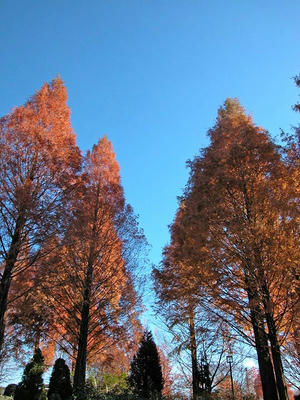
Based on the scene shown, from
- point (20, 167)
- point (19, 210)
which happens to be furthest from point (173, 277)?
point (20, 167)

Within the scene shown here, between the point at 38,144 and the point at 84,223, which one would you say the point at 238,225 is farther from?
the point at 38,144

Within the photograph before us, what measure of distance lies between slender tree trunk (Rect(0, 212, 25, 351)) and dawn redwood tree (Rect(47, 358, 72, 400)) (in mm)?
2711

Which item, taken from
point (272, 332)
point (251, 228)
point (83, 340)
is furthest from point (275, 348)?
point (83, 340)

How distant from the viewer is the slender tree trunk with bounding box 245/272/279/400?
690cm

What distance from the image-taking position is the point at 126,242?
1135cm

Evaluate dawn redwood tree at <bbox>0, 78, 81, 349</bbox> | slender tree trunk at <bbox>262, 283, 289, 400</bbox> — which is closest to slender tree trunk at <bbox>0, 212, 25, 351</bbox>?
dawn redwood tree at <bbox>0, 78, 81, 349</bbox>

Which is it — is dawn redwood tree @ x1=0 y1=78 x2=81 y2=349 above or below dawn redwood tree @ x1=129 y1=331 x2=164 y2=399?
above

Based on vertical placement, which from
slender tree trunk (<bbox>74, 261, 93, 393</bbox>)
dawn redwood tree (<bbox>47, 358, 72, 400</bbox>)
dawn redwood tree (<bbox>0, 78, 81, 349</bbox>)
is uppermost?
dawn redwood tree (<bbox>0, 78, 81, 349</bbox>)

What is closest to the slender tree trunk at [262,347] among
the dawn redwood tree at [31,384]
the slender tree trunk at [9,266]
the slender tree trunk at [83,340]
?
Answer: the slender tree trunk at [83,340]

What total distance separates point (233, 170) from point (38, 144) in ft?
18.7

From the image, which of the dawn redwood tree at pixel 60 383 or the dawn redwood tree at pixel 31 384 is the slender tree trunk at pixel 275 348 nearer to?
the dawn redwood tree at pixel 60 383

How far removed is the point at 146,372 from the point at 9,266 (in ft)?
22.1

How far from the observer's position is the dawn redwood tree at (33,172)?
25.4 ft

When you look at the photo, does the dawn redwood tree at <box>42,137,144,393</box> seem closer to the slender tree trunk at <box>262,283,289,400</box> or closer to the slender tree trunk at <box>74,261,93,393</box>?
the slender tree trunk at <box>74,261,93,393</box>
